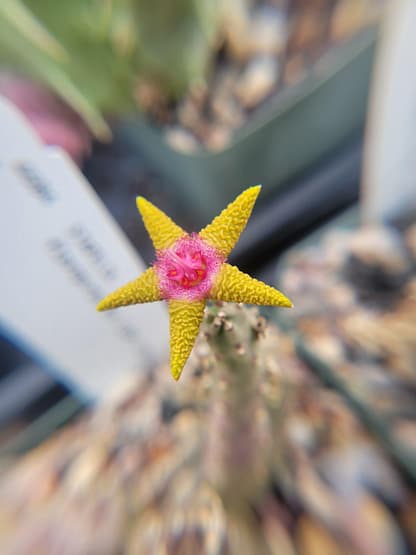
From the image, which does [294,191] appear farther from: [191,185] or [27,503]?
[27,503]

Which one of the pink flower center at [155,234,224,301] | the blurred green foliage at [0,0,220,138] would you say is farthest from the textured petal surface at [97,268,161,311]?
the blurred green foliage at [0,0,220,138]

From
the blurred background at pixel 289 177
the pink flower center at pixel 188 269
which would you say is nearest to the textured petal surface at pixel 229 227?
the pink flower center at pixel 188 269

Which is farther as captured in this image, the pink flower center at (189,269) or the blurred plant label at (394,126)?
the blurred plant label at (394,126)

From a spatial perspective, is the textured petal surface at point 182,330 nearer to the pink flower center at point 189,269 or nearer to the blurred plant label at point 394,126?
the pink flower center at point 189,269

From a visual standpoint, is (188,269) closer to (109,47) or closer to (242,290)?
(242,290)

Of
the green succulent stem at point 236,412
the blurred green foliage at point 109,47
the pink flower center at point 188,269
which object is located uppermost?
the blurred green foliage at point 109,47

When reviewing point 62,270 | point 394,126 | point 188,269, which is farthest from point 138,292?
point 394,126
